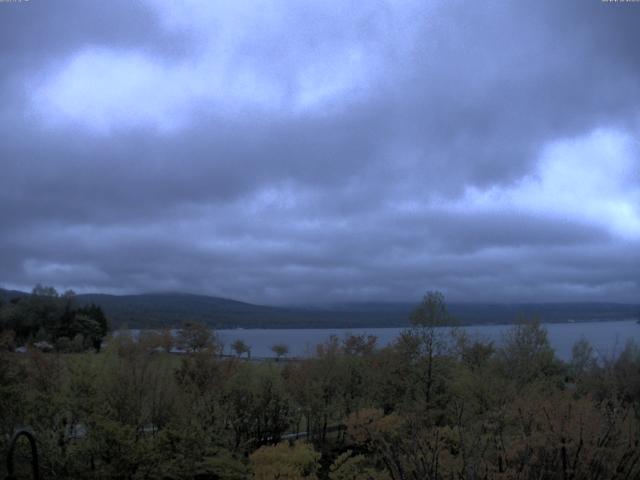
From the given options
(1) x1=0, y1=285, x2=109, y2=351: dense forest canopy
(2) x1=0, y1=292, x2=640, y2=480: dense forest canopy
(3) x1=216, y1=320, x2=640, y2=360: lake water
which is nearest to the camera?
(2) x1=0, y1=292, x2=640, y2=480: dense forest canopy

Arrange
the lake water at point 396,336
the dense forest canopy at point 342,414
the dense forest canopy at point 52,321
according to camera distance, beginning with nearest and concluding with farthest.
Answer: the dense forest canopy at point 342,414 < the lake water at point 396,336 < the dense forest canopy at point 52,321

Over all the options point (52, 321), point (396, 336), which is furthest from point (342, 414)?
point (52, 321)

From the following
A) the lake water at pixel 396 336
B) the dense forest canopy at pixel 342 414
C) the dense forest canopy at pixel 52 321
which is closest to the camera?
the dense forest canopy at pixel 342 414

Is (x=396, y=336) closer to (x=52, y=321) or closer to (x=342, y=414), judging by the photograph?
(x=342, y=414)

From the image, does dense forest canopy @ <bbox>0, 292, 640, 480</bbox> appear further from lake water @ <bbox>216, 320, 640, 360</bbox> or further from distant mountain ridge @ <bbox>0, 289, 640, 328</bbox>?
distant mountain ridge @ <bbox>0, 289, 640, 328</bbox>

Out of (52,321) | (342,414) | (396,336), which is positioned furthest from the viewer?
(52,321)

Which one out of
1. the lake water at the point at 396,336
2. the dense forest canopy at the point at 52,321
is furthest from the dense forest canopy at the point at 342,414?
the dense forest canopy at the point at 52,321

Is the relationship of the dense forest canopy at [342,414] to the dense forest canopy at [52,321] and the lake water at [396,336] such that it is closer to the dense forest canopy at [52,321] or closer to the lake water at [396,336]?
the lake water at [396,336]

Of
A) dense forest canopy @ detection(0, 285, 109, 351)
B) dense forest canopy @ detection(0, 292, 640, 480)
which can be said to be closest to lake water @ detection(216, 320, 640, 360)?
dense forest canopy @ detection(0, 292, 640, 480)

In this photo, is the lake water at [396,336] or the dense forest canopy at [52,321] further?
the dense forest canopy at [52,321]

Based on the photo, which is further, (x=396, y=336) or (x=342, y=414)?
(x=396, y=336)

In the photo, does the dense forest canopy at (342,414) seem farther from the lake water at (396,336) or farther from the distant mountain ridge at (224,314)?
the distant mountain ridge at (224,314)

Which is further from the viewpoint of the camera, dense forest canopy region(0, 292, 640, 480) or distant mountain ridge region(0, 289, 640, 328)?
distant mountain ridge region(0, 289, 640, 328)

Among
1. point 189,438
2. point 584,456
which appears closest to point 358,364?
point 189,438
